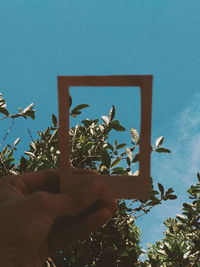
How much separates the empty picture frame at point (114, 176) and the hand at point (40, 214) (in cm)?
6

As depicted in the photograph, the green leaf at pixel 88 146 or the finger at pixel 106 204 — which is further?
the green leaf at pixel 88 146

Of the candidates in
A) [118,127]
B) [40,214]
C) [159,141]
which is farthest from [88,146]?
[40,214]

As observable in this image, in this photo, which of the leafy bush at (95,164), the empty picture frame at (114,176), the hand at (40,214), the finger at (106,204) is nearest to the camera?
the hand at (40,214)

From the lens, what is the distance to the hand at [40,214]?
165cm

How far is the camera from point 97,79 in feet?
6.29

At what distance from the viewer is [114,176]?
1.92 m

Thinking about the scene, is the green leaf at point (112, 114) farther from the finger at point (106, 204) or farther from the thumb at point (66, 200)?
the thumb at point (66, 200)

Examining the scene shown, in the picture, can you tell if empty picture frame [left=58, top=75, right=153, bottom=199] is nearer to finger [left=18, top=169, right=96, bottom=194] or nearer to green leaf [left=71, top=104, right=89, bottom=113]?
finger [left=18, top=169, right=96, bottom=194]

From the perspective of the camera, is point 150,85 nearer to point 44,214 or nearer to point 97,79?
point 97,79

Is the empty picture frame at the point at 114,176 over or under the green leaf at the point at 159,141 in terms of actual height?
over

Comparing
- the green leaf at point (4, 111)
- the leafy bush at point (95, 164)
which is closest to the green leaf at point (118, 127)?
the leafy bush at point (95, 164)

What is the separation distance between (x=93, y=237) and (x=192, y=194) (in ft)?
3.47

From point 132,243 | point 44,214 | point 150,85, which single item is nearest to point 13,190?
point 44,214

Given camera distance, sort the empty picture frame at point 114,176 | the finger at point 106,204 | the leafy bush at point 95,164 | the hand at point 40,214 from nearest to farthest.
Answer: the hand at point 40,214
the empty picture frame at point 114,176
the finger at point 106,204
the leafy bush at point 95,164
